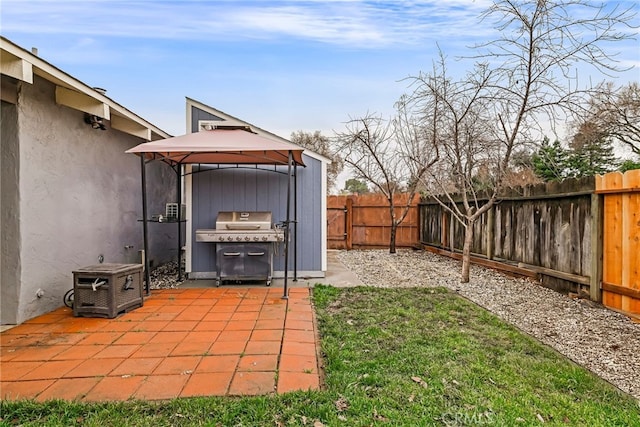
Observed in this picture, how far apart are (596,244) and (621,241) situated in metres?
0.28

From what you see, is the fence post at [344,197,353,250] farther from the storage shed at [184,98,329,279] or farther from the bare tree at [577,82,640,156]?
the bare tree at [577,82,640,156]

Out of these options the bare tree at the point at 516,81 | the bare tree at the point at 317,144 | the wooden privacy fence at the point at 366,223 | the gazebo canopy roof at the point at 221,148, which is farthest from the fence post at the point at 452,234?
the bare tree at the point at 317,144

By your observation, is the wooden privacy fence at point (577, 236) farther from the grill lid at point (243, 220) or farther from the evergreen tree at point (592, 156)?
the grill lid at point (243, 220)

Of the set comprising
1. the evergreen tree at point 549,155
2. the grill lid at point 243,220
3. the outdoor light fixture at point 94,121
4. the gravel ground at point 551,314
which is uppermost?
the outdoor light fixture at point 94,121

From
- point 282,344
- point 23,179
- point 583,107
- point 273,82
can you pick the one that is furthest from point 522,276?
point 273,82

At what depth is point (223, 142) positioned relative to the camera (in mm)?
4363

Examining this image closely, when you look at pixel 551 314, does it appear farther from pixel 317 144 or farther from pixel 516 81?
pixel 317 144

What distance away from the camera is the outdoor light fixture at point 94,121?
433 cm

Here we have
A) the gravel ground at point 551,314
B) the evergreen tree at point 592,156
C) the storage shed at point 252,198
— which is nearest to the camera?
the gravel ground at point 551,314

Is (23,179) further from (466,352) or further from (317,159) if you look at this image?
(466,352)

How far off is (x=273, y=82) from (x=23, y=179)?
21.7 ft

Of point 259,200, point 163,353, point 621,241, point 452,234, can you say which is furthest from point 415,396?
point 452,234

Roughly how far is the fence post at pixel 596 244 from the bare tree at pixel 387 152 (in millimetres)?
3434

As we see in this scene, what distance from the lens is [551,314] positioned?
3822mm
